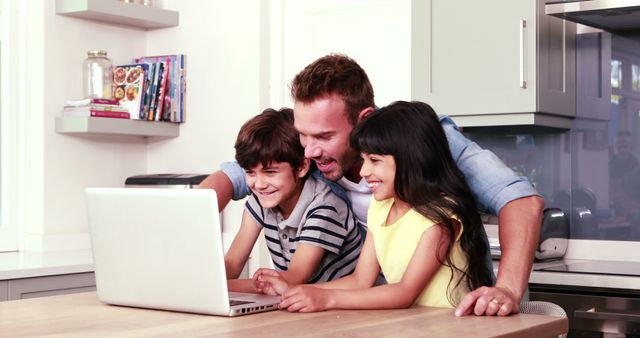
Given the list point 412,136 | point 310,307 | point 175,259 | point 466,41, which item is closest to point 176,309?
point 175,259

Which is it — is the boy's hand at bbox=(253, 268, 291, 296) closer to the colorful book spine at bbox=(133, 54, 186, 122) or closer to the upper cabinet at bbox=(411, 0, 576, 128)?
the upper cabinet at bbox=(411, 0, 576, 128)

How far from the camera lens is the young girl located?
69.2 inches

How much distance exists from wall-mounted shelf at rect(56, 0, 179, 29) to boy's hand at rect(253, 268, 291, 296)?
2170 millimetres

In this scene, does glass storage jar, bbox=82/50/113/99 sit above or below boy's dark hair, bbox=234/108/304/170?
above

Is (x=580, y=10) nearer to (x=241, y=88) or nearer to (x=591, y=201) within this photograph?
(x=591, y=201)

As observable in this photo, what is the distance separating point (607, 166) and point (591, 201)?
5.5 inches

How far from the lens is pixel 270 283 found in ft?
6.27

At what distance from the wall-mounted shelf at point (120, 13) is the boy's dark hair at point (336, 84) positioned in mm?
1939

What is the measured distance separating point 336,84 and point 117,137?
7.32ft

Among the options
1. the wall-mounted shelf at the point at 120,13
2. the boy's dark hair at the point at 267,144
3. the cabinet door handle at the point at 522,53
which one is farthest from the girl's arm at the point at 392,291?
the wall-mounted shelf at the point at 120,13

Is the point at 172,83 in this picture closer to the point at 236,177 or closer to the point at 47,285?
the point at 47,285

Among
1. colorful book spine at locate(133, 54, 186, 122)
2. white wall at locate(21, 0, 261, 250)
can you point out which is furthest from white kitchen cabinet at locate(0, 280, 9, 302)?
colorful book spine at locate(133, 54, 186, 122)

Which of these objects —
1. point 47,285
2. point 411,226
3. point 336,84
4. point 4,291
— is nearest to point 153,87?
point 47,285

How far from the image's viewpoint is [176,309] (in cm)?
174
